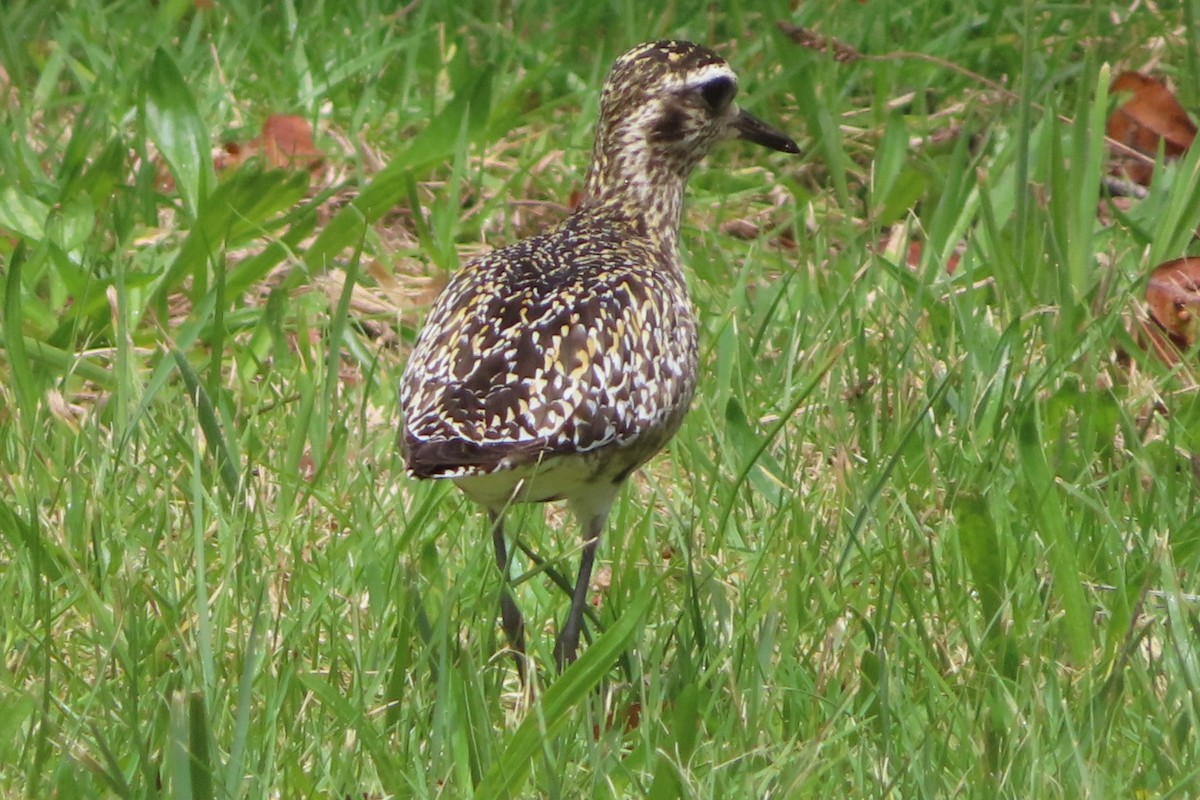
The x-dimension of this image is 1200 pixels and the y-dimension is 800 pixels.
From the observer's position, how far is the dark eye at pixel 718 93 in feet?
19.3

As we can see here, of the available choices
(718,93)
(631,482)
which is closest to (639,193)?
(718,93)

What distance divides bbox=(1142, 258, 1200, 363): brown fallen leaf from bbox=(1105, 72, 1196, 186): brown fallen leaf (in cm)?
127

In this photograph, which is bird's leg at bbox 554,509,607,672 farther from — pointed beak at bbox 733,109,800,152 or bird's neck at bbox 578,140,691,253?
pointed beak at bbox 733,109,800,152

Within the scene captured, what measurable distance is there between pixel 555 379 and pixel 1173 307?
250 centimetres

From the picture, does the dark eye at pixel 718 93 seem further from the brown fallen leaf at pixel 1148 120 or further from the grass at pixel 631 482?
the brown fallen leaf at pixel 1148 120

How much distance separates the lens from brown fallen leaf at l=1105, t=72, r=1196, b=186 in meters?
7.48

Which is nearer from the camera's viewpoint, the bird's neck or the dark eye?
the bird's neck

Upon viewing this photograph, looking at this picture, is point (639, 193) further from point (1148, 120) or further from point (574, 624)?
point (1148, 120)

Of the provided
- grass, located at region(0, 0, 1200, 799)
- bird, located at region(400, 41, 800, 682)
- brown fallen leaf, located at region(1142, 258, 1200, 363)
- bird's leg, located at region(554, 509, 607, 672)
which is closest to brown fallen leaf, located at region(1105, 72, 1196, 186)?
grass, located at region(0, 0, 1200, 799)

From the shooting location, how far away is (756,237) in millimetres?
7324

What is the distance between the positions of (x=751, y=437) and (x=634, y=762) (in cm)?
168

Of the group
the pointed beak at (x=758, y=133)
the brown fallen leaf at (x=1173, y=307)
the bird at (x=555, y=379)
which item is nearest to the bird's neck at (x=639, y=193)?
the bird at (x=555, y=379)

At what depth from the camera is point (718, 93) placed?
19.5 ft

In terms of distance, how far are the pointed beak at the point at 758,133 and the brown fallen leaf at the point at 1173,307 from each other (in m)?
1.18
